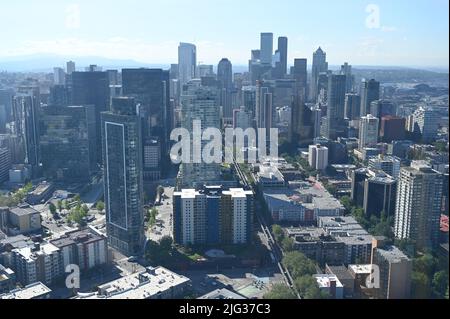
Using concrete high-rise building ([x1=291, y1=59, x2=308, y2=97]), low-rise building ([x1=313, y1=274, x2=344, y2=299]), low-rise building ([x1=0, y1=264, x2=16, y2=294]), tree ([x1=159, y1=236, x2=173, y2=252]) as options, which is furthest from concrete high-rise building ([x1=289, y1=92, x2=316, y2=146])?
low-rise building ([x1=0, y1=264, x2=16, y2=294])

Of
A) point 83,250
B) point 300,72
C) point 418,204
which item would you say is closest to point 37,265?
point 83,250

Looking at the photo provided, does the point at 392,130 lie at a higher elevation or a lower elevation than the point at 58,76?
lower

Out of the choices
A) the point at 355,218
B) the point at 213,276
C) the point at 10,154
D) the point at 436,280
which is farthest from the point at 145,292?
the point at 10,154

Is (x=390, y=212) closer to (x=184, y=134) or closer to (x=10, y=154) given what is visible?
(x=184, y=134)

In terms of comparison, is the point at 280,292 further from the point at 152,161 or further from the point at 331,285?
the point at 152,161

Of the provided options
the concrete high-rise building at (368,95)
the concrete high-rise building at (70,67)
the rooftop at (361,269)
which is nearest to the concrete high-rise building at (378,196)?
the rooftop at (361,269)

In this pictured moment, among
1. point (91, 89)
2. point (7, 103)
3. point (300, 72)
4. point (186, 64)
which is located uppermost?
point (186, 64)
